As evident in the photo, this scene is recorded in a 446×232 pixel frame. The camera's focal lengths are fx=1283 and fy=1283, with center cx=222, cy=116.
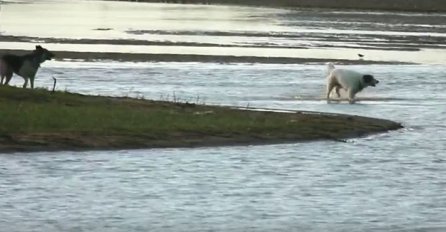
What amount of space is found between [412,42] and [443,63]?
364 inches

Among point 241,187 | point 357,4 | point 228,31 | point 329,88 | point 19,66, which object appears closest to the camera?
point 241,187

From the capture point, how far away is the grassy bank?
658 inches

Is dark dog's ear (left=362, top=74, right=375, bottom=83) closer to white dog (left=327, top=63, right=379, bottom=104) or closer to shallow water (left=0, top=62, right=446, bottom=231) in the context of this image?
white dog (left=327, top=63, right=379, bottom=104)

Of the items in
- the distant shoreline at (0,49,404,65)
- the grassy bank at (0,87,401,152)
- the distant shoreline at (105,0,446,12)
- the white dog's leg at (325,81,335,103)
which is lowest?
the grassy bank at (0,87,401,152)

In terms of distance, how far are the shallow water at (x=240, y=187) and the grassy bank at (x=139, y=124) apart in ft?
1.68

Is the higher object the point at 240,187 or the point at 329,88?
the point at 329,88

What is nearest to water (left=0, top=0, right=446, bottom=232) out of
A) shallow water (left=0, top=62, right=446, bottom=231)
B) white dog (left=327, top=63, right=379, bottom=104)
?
shallow water (left=0, top=62, right=446, bottom=231)

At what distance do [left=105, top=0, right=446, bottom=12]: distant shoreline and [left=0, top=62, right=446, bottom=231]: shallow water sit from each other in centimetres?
5609

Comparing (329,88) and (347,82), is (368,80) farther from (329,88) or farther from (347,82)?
(329,88)

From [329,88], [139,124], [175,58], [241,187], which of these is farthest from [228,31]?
[241,187]

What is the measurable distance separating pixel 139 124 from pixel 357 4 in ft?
207

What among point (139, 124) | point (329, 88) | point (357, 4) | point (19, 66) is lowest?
point (139, 124)

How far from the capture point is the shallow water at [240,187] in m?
11.8

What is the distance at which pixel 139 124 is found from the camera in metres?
18.1
